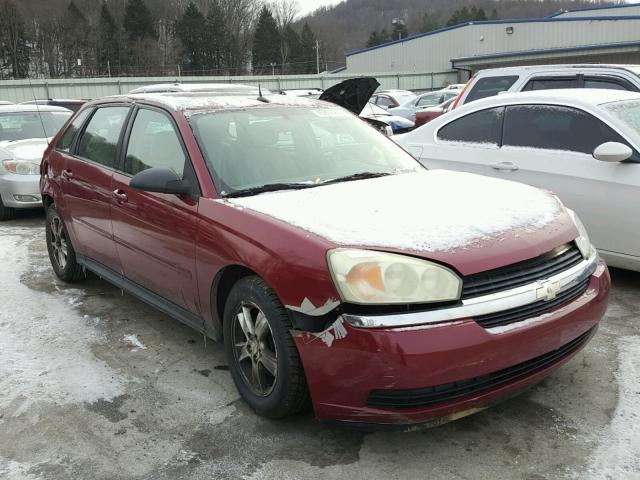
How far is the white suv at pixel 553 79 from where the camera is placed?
702 centimetres

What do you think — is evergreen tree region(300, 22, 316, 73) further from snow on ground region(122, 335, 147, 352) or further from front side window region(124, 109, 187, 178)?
snow on ground region(122, 335, 147, 352)

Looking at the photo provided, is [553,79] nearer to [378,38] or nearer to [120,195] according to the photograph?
[120,195]

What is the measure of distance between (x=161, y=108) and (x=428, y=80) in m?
38.1

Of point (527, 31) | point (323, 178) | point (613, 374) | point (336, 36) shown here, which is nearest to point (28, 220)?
point (323, 178)

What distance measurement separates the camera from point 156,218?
3.56 meters

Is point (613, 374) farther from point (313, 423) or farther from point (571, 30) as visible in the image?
point (571, 30)

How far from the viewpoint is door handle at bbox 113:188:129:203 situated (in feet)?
12.8

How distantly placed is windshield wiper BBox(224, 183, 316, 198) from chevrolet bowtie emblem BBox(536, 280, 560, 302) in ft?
4.43

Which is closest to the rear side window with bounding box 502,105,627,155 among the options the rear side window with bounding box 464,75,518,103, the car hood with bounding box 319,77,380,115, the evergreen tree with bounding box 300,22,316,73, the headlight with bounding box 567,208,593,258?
the car hood with bounding box 319,77,380,115

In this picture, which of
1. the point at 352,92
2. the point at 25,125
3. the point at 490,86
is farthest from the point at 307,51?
the point at 352,92

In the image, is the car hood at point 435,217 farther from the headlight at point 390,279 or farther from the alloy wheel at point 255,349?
the alloy wheel at point 255,349

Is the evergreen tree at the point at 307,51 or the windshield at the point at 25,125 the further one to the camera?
the evergreen tree at the point at 307,51

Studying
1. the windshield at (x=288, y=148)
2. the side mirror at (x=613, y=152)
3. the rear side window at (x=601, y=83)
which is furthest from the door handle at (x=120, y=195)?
the rear side window at (x=601, y=83)

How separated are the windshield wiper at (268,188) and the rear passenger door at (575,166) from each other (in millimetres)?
2408
